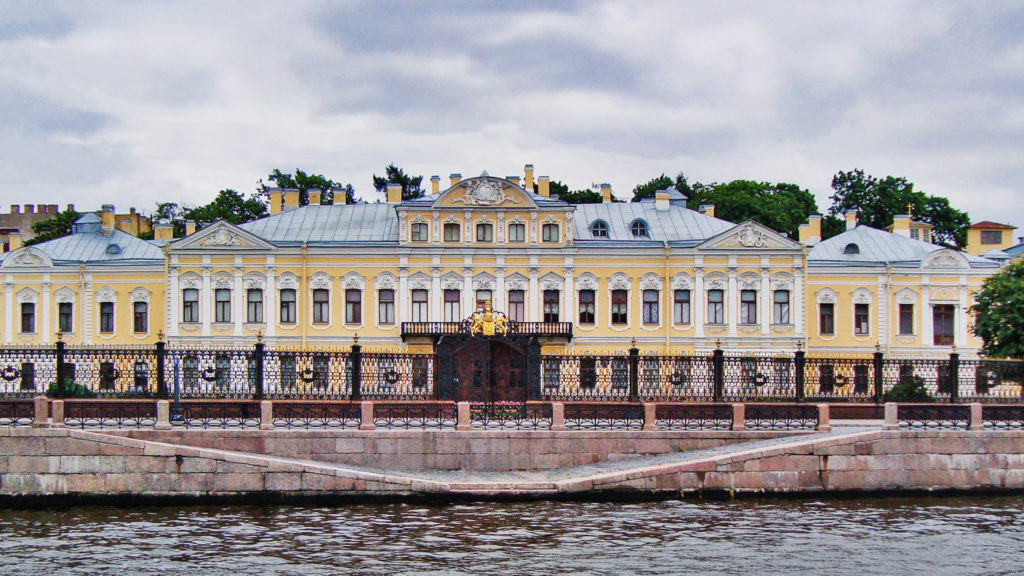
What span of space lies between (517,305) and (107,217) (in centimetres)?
1902

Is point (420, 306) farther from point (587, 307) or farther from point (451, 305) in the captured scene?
point (587, 307)

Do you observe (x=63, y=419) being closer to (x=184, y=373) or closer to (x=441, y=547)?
(x=184, y=373)

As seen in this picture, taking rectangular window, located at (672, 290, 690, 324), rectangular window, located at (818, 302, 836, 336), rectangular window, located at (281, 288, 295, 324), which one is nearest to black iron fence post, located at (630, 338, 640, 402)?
rectangular window, located at (672, 290, 690, 324)

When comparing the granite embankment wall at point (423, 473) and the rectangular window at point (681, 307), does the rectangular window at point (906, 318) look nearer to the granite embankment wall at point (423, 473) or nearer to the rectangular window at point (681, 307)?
the rectangular window at point (681, 307)


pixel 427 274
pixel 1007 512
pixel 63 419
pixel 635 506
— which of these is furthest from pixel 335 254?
pixel 1007 512

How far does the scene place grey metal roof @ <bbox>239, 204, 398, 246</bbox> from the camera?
39344mm

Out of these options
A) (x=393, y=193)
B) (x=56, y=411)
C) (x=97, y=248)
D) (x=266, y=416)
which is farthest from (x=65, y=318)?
(x=266, y=416)

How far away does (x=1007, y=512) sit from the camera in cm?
1791

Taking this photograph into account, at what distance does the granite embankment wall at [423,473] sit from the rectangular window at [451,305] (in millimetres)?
19208

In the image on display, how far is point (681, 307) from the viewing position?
3878cm

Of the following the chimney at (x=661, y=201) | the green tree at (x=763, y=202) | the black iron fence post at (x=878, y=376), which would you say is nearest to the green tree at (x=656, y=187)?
the green tree at (x=763, y=202)

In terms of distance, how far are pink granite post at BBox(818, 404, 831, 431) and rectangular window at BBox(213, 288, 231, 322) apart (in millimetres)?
24632

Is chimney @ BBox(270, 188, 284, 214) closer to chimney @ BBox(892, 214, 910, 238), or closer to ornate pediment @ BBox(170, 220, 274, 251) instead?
ornate pediment @ BBox(170, 220, 274, 251)

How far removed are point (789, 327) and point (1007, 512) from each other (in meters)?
20.9
